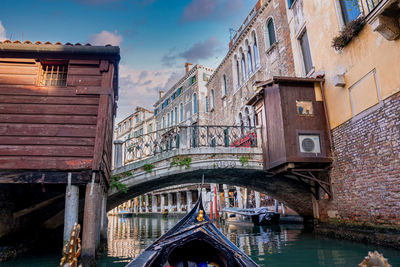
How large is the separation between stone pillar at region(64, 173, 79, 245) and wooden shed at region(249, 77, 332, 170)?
14.6 ft

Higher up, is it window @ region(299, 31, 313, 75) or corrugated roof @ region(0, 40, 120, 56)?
window @ region(299, 31, 313, 75)

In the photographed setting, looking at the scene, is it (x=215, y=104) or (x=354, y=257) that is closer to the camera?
(x=354, y=257)

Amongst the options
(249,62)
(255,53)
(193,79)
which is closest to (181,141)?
(255,53)

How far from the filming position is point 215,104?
54.0ft

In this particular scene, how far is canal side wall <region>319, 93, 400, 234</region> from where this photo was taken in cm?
511

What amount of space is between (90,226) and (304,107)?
5.44 m

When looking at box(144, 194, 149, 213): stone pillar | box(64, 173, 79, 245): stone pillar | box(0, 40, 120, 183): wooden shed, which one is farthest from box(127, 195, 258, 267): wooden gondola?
box(144, 194, 149, 213): stone pillar

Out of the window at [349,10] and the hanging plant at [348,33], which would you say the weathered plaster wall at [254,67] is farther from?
the hanging plant at [348,33]

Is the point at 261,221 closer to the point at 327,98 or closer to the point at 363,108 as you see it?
the point at 327,98

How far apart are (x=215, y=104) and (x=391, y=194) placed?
38.9 feet

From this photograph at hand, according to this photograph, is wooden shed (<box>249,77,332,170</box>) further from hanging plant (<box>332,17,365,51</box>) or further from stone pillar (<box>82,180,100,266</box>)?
stone pillar (<box>82,180,100,266</box>)

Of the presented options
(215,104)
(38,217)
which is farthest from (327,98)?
(215,104)

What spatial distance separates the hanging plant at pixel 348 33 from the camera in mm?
5836

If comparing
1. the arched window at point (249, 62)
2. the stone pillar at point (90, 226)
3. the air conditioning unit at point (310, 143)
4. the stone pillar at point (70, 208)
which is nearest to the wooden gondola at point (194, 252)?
the stone pillar at point (90, 226)
